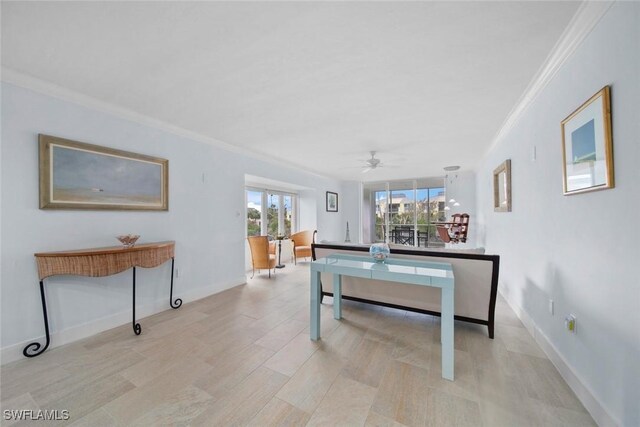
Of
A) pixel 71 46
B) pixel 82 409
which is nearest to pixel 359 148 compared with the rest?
pixel 71 46

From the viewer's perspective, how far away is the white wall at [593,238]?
1.10 m

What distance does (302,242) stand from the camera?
6070 mm

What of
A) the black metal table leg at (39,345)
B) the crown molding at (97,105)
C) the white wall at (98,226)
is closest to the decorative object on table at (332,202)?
the white wall at (98,226)

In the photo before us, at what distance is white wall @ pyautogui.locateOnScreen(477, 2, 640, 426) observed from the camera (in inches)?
43.4

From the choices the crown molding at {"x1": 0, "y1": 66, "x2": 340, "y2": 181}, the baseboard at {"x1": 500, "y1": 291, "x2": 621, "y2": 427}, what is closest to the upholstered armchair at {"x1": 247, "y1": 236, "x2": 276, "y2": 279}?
the crown molding at {"x1": 0, "y1": 66, "x2": 340, "y2": 181}

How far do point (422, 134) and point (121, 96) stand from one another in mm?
3600

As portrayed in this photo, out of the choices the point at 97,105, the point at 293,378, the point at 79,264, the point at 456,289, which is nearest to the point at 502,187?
the point at 456,289

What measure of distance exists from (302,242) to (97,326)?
4.12m

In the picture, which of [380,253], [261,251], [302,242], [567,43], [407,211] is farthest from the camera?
[407,211]

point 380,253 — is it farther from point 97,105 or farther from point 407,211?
point 407,211

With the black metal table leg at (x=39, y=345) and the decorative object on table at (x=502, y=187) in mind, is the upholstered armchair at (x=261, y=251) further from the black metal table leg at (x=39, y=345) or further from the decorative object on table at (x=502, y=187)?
the decorative object on table at (x=502, y=187)

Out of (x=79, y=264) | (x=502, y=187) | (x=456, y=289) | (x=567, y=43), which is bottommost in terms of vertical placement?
(x=456, y=289)

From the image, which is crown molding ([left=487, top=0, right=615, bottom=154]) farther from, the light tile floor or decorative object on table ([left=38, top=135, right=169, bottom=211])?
decorative object on table ([left=38, top=135, right=169, bottom=211])

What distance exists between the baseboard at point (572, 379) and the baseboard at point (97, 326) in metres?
3.85
